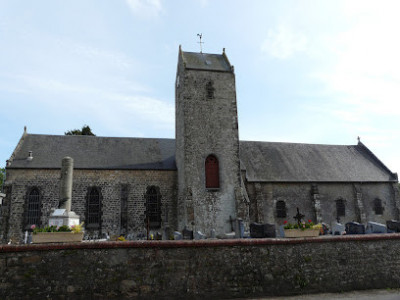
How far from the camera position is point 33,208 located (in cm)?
2128

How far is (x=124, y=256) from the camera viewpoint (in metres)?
8.84

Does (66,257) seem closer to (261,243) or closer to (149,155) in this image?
(261,243)

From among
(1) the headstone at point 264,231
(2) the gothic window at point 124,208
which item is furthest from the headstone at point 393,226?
(2) the gothic window at point 124,208

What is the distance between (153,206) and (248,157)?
9.21 metres

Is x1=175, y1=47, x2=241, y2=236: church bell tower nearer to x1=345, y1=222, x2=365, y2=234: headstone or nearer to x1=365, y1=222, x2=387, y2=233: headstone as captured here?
x1=345, y1=222, x2=365, y2=234: headstone

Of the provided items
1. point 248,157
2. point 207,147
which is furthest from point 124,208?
point 248,157

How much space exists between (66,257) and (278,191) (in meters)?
19.3

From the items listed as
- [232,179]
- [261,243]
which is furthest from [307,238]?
[232,179]

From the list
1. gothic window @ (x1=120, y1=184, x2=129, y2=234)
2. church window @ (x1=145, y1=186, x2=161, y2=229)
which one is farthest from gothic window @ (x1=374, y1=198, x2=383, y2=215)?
gothic window @ (x1=120, y1=184, x2=129, y2=234)

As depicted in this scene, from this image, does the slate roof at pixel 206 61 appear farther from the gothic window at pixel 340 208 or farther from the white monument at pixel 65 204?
the gothic window at pixel 340 208

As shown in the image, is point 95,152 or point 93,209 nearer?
point 93,209

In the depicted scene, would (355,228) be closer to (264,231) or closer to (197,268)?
(264,231)

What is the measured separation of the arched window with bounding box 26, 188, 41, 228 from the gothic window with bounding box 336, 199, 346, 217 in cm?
2217

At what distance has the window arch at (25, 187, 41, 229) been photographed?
2103 cm
